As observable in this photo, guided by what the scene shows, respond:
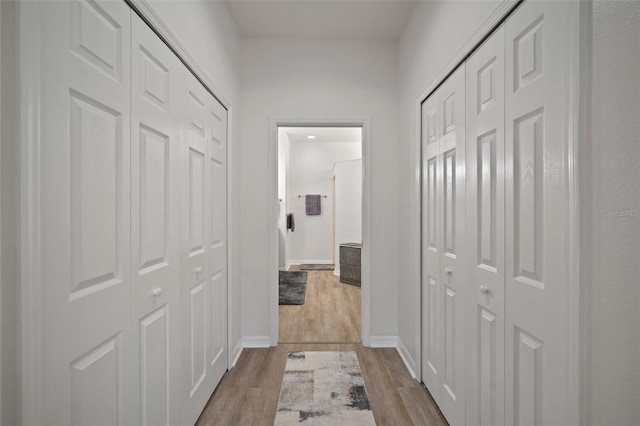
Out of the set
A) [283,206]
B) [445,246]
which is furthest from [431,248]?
[283,206]

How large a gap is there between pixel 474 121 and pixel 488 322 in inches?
37.4

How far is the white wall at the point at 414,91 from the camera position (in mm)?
1845

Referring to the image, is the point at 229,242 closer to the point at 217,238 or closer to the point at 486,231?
the point at 217,238

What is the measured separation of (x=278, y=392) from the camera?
2211 mm

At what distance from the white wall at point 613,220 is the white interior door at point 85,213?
1.47 meters

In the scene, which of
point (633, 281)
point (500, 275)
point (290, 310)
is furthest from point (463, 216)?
point (290, 310)

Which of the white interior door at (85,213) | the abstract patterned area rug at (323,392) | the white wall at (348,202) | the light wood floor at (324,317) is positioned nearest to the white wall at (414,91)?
the abstract patterned area rug at (323,392)

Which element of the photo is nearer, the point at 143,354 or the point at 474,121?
the point at 143,354

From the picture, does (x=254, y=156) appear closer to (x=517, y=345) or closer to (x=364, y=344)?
(x=364, y=344)

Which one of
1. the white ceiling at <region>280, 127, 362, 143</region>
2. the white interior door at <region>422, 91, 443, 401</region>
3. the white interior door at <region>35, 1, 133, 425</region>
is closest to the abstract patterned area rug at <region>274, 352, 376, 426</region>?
the white interior door at <region>422, 91, 443, 401</region>

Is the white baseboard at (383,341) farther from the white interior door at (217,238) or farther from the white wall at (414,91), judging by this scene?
the white interior door at (217,238)

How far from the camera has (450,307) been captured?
6.28ft

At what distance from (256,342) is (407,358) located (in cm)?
132

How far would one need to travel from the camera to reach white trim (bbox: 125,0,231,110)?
1.29m
